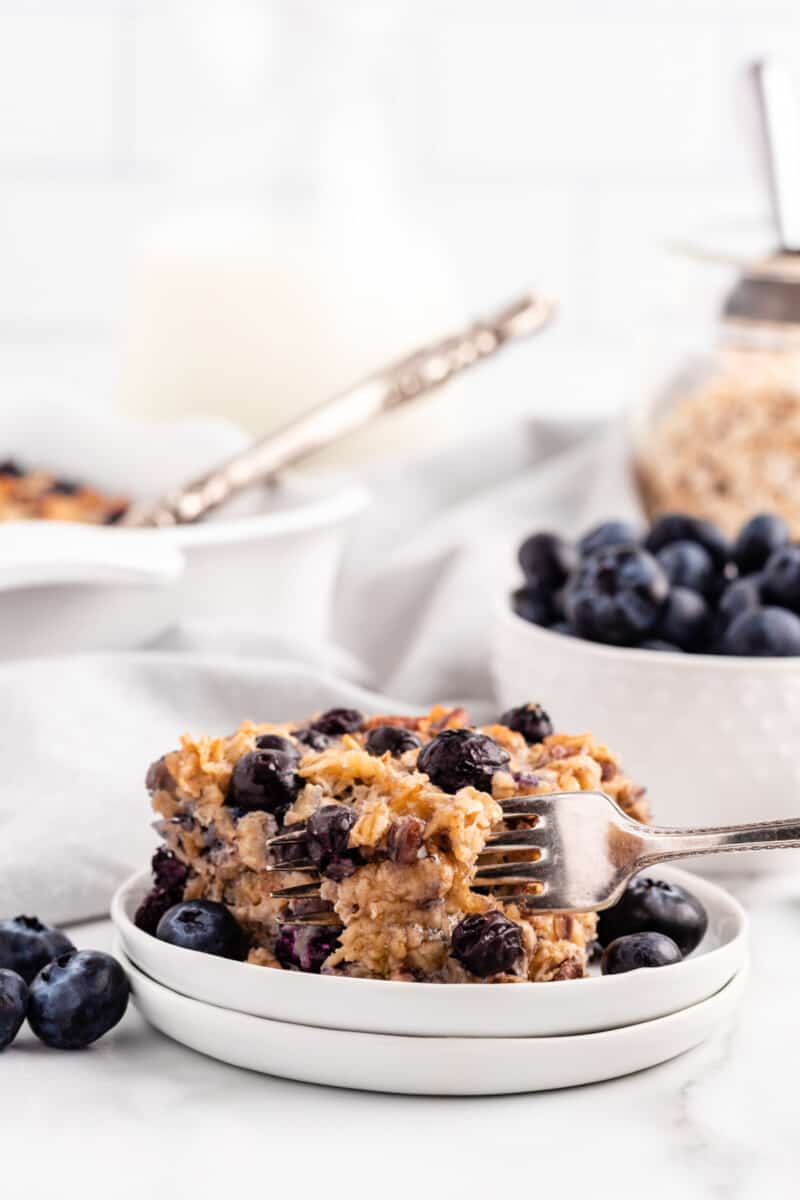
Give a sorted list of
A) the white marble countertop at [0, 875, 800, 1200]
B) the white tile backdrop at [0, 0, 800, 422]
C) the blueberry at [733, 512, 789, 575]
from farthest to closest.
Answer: the white tile backdrop at [0, 0, 800, 422] < the blueberry at [733, 512, 789, 575] < the white marble countertop at [0, 875, 800, 1200]

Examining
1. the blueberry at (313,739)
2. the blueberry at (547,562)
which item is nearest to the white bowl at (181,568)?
the blueberry at (547,562)

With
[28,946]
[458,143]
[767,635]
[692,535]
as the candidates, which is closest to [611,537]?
[692,535]

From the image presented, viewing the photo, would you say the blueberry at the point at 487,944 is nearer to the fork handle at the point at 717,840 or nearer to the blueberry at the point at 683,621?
the fork handle at the point at 717,840

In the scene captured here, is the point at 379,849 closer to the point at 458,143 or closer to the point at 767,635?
the point at 767,635

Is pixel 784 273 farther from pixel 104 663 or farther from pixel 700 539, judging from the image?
pixel 104 663

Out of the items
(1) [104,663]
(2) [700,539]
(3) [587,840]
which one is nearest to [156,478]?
(1) [104,663]

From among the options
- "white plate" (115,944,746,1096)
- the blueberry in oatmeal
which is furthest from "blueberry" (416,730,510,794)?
"white plate" (115,944,746,1096)

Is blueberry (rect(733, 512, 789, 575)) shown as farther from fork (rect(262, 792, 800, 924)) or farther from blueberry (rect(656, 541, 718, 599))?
fork (rect(262, 792, 800, 924))
